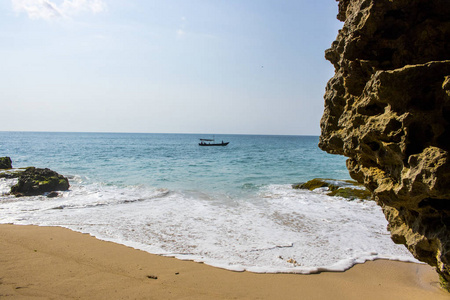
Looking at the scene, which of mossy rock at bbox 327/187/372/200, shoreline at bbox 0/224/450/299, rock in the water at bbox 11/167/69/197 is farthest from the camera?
rock in the water at bbox 11/167/69/197

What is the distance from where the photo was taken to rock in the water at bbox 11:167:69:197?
13923 millimetres

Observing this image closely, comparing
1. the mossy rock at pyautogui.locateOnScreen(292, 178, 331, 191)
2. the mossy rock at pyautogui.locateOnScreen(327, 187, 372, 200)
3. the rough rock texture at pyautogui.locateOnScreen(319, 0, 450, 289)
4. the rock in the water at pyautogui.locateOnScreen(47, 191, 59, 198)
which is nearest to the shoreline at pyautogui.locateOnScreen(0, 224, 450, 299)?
the rough rock texture at pyautogui.locateOnScreen(319, 0, 450, 289)

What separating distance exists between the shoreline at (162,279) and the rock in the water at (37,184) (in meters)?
8.50

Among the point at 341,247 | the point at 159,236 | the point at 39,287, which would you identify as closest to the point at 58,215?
the point at 159,236

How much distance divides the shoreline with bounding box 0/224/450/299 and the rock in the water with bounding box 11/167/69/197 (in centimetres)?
850

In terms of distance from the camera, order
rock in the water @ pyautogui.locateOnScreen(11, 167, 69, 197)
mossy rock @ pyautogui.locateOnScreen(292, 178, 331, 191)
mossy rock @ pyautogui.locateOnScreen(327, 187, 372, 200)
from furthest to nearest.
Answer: mossy rock @ pyautogui.locateOnScreen(292, 178, 331, 191), rock in the water @ pyautogui.locateOnScreen(11, 167, 69, 197), mossy rock @ pyautogui.locateOnScreen(327, 187, 372, 200)

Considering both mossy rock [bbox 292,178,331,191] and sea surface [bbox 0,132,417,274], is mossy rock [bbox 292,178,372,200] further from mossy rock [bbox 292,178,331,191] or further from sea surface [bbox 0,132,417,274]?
sea surface [bbox 0,132,417,274]

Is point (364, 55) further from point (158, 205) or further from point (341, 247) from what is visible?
point (158, 205)

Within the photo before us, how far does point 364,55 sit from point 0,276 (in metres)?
6.94

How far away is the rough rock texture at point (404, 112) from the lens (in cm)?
333

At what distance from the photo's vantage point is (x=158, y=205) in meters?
11.9

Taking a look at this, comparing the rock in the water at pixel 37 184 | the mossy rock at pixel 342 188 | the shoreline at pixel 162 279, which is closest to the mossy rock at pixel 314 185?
the mossy rock at pixel 342 188

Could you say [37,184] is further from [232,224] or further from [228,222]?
[232,224]

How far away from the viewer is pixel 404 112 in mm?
3520
